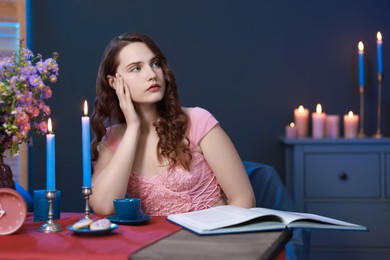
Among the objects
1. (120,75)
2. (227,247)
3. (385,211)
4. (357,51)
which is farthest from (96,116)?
(357,51)

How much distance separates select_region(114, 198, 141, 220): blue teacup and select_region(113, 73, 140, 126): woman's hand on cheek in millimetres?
639

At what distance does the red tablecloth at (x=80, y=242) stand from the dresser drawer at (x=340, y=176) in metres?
2.08

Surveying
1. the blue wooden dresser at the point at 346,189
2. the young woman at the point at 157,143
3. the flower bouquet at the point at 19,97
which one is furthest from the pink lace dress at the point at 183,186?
the blue wooden dresser at the point at 346,189

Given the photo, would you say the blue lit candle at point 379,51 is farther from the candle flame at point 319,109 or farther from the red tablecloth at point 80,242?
the red tablecloth at point 80,242

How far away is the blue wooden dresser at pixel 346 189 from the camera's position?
3725mm

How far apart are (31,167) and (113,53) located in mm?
2128

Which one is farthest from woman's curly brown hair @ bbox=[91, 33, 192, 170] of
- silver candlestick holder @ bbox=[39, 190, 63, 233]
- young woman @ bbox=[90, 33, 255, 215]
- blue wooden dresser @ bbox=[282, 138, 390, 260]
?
blue wooden dresser @ bbox=[282, 138, 390, 260]

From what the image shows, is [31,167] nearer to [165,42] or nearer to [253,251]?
[165,42]

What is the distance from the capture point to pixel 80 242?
155cm

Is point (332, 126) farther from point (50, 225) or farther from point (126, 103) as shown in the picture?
point (50, 225)

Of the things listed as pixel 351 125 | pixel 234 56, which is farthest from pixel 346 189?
pixel 234 56

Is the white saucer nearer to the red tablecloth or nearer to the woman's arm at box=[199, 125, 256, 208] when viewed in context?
the red tablecloth

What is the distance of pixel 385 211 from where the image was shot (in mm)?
3744

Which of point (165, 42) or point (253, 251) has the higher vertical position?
point (165, 42)
